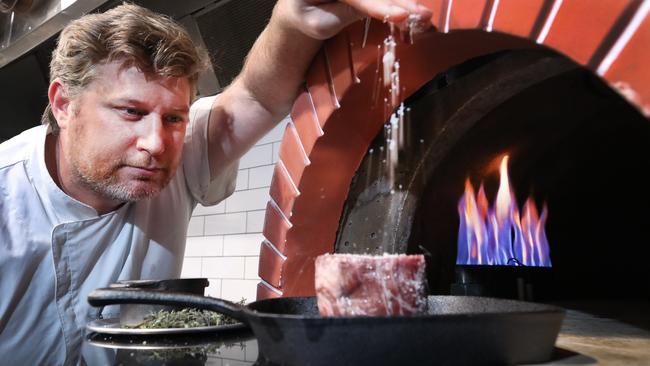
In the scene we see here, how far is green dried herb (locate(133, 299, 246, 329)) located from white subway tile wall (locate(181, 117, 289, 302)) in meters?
1.72

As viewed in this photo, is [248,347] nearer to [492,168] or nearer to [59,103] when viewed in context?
[492,168]

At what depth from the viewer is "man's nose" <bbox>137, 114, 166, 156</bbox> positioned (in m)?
1.50

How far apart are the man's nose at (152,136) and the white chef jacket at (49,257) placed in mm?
298

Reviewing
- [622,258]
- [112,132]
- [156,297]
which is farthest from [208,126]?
[622,258]

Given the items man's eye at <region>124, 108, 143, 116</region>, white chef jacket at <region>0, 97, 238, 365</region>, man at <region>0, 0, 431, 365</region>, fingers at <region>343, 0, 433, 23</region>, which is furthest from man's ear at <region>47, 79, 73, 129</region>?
fingers at <region>343, 0, 433, 23</region>

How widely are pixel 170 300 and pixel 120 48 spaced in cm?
104

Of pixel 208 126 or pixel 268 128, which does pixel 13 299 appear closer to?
pixel 208 126

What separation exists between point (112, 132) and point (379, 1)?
946mm

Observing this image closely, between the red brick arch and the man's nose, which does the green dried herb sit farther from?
the man's nose

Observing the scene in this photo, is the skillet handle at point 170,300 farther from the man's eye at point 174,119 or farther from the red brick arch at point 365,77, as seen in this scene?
the man's eye at point 174,119

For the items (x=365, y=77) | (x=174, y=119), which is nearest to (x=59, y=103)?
(x=174, y=119)

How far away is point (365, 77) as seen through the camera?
1.21m

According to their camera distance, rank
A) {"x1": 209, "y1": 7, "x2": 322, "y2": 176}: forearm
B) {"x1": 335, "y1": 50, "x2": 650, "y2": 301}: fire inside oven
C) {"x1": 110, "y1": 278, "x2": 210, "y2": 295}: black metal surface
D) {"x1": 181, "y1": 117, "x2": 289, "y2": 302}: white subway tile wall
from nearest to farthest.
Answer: {"x1": 110, "y1": 278, "x2": 210, "y2": 295}: black metal surface < {"x1": 335, "y1": 50, "x2": 650, "y2": 301}: fire inside oven < {"x1": 209, "y1": 7, "x2": 322, "y2": 176}: forearm < {"x1": 181, "y1": 117, "x2": 289, "y2": 302}: white subway tile wall

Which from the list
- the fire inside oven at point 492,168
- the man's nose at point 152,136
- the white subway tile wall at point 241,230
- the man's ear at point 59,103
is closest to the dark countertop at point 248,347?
the fire inside oven at point 492,168
